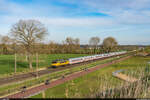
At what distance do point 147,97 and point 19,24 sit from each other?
23.4 meters

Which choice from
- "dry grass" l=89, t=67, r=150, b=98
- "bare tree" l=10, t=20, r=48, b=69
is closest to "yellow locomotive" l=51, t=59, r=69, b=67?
"bare tree" l=10, t=20, r=48, b=69

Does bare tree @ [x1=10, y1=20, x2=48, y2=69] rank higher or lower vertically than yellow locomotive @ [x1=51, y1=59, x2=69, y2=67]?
higher

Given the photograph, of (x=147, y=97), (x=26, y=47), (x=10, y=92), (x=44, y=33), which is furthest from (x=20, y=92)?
(x=44, y=33)

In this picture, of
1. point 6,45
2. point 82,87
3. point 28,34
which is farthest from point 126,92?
point 6,45

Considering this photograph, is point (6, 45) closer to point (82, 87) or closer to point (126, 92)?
point (82, 87)

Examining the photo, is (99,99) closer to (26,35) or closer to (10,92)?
(10,92)

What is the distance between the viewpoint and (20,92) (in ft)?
38.9

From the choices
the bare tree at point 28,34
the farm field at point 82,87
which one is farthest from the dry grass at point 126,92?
the bare tree at point 28,34

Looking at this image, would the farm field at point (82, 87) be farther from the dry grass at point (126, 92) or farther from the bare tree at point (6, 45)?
the bare tree at point (6, 45)

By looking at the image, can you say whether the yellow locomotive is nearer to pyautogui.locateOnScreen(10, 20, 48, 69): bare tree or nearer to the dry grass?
pyautogui.locateOnScreen(10, 20, 48, 69): bare tree

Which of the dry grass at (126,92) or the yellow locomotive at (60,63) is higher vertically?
the dry grass at (126,92)

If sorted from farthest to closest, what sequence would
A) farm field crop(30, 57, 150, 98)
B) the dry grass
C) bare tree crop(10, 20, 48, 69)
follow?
bare tree crop(10, 20, 48, 69) < farm field crop(30, 57, 150, 98) < the dry grass

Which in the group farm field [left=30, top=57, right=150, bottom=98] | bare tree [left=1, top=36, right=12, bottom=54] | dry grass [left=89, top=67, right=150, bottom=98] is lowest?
farm field [left=30, top=57, right=150, bottom=98]

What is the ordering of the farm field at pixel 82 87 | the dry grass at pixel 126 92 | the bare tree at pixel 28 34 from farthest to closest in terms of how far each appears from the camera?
the bare tree at pixel 28 34 → the farm field at pixel 82 87 → the dry grass at pixel 126 92
